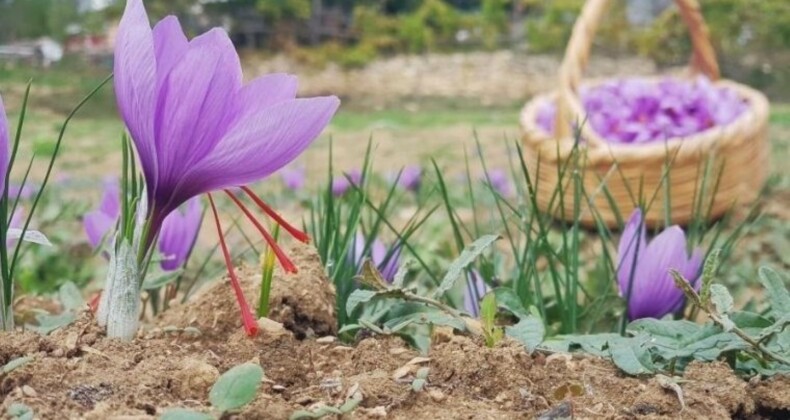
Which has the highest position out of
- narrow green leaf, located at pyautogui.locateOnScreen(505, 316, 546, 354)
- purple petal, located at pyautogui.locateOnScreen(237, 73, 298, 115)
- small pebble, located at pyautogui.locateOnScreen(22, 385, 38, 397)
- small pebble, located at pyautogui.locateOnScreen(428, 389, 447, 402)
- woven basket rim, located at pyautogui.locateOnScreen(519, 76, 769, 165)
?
purple petal, located at pyautogui.locateOnScreen(237, 73, 298, 115)

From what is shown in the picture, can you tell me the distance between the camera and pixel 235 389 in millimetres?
565

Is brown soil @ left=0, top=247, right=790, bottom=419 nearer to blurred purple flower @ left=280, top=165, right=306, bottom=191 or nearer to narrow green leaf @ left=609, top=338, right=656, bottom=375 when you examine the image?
narrow green leaf @ left=609, top=338, right=656, bottom=375

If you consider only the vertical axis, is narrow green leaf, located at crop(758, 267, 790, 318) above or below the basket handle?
above

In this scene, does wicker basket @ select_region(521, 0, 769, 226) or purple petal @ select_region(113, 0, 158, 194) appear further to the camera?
wicker basket @ select_region(521, 0, 769, 226)

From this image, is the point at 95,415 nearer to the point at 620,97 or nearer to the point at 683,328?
the point at 683,328

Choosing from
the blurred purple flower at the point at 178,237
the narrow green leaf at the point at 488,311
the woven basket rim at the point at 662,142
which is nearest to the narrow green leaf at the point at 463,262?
the narrow green leaf at the point at 488,311

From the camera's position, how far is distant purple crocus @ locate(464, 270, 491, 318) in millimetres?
945

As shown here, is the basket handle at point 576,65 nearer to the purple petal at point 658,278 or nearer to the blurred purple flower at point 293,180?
the blurred purple flower at point 293,180

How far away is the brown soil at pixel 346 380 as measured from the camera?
2.00ft

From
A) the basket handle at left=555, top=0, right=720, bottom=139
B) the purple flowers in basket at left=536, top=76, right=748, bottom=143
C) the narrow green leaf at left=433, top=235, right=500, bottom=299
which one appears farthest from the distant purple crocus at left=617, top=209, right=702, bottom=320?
the purple flowers in basket at left=536, top=76, right=748, bottom=143

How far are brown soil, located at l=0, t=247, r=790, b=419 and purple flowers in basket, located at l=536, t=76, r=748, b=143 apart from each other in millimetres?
2216

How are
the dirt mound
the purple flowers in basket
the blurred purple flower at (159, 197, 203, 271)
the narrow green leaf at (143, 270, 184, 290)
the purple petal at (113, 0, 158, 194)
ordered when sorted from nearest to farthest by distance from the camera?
the purple petal at (113, 0, 158, 194)
the dirt mound
the narrow green leaf at (143, 270, 184, 290)
the blurred purple flower at (159, 197, 203, 271)
the purple flowers in basket

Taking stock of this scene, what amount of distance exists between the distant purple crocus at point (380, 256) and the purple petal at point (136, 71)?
342mm

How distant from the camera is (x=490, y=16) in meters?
14.8
